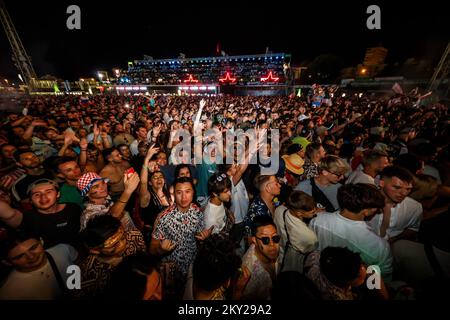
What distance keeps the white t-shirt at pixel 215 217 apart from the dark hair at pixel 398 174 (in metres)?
2.34

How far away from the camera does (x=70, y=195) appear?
11.0 feet

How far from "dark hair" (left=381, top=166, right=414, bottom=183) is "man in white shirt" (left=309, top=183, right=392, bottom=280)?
29.2 inches

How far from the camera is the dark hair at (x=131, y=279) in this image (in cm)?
150

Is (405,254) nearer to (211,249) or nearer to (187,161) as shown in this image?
(211,249)

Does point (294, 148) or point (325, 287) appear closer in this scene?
point (325, 287)

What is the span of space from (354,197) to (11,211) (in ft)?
13.3

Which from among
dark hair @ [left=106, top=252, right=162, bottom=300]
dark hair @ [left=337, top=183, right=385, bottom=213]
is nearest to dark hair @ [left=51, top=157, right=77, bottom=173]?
dark hair @ [left=106, top=252, right=162, bottom=300]

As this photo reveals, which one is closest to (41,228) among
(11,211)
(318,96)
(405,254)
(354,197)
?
(11,211)

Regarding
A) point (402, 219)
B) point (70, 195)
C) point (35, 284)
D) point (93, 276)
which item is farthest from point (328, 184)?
point (70, 195)

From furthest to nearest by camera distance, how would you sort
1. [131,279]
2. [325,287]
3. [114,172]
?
[114,172]
[325,287]
[131,279]

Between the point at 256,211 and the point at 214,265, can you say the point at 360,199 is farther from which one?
the point at 214,265

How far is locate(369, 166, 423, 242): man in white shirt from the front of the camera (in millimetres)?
2715

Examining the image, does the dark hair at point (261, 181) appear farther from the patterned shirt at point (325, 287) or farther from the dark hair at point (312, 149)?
Answer: the dark hair at point (312, 149)

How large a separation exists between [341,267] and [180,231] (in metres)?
1.77
